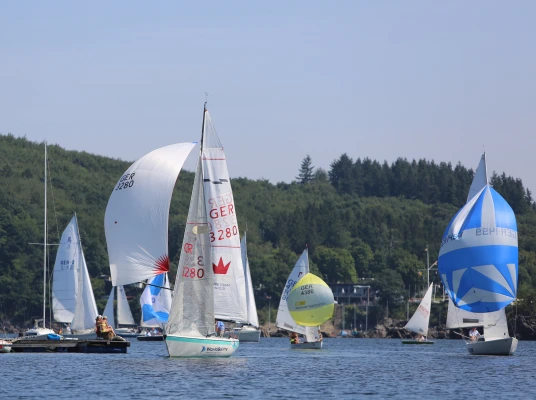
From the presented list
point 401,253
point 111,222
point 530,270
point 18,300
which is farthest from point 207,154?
point 401,253

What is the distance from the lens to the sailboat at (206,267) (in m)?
49.3

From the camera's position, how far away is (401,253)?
18138cm

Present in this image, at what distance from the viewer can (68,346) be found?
60906 millimetres

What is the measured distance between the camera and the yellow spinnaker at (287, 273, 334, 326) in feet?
231

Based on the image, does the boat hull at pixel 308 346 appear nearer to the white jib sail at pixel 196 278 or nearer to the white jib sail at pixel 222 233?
the white jib sail at pixel 222 233

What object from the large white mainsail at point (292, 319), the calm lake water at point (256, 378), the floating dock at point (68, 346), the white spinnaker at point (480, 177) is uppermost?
the white spinnaker at point (480, 177)

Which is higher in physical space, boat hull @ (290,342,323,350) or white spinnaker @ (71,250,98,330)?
white spinnaker @ (71,250,98,330)

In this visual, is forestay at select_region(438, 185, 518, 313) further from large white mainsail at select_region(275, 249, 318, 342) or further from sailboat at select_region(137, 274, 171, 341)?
sailboat at select_region(137, 274, 171, 341)

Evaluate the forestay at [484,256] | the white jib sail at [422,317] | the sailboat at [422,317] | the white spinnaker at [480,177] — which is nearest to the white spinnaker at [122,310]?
the sailboat at [422,317]

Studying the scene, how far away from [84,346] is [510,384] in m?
24.0

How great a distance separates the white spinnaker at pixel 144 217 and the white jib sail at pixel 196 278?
99cm

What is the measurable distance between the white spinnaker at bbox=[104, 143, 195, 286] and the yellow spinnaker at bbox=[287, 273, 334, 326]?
22.5 metres

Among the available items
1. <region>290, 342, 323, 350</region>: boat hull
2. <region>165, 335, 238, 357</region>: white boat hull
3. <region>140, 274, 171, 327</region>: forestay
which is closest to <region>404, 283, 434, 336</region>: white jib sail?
<region>140, 274, 171, 327</region>: forestay

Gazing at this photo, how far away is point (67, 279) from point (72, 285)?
1.78ft
